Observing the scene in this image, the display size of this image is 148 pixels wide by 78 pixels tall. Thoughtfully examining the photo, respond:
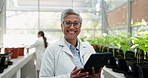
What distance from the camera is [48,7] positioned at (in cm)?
682

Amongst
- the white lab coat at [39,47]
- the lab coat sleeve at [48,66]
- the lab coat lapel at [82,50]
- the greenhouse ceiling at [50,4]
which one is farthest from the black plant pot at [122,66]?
the greenhouse ceiling at [50,4]

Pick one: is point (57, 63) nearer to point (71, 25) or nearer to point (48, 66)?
point (48, 66)

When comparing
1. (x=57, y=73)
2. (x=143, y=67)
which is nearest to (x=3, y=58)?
(x=57, y=73)

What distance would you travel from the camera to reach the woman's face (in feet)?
4.02

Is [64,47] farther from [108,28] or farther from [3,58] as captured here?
[108,28]

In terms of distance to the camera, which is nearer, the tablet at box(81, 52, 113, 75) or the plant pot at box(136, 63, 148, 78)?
the tablet at box(81, 52, 113, 75)

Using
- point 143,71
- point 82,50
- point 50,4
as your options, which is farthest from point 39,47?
point 143,71

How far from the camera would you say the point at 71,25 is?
1.23 m

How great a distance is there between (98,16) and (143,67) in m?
5.79

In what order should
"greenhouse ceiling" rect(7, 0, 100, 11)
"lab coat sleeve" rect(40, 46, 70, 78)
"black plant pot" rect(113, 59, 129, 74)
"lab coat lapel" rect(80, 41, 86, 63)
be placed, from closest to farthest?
"lab coat sleeve" rect(40, 46, 70, 78) → "lab coat lapel" rect(80, 41, 86, 63) → "black plant pot" rect(113, 59, 129, 74) → "greenhouse ceiling" rect(7, 0, 100, 11)

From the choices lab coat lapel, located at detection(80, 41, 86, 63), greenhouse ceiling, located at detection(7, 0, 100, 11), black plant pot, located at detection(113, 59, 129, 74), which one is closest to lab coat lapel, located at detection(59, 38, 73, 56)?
lab coat lapel, located at detection(80, 41, 86, 63)

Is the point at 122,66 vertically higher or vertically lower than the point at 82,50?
lower

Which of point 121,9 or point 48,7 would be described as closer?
point 121,9

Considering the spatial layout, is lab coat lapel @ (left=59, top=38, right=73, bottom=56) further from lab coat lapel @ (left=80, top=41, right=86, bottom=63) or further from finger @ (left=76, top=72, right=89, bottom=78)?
finger @ (left=76, top=72, right=89, bottom=78)
